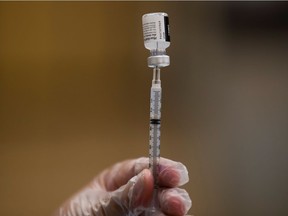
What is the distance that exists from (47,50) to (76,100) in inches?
8.2

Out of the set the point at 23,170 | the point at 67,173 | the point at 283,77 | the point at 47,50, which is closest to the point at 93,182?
the point at 67,173

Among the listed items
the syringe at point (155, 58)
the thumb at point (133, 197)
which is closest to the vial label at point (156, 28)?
the syringe at point (155, 58)

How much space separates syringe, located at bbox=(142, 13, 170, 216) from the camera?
73cm

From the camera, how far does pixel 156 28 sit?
725 millimetres

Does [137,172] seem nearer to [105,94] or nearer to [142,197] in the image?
[142,197]

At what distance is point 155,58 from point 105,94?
1.69 ft

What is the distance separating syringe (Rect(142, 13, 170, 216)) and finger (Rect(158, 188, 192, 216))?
0.10 feet

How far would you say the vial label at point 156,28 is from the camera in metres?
0.73

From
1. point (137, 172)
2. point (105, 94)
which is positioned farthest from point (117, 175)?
point (105, 94)

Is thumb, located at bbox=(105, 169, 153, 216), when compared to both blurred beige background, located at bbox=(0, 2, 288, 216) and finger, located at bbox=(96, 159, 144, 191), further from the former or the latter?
blurred beige background, located at bbox=(0, 2, 288, 216)

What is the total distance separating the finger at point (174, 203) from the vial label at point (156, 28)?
350 millimetres

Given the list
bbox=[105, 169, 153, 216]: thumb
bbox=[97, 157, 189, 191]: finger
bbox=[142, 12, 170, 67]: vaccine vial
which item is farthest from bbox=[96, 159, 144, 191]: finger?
bbox=[142, 12, 170, 67]: vaccine vial

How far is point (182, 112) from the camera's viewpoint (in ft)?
3.87

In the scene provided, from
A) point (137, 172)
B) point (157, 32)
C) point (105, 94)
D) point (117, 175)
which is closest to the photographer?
point (157, 32)
